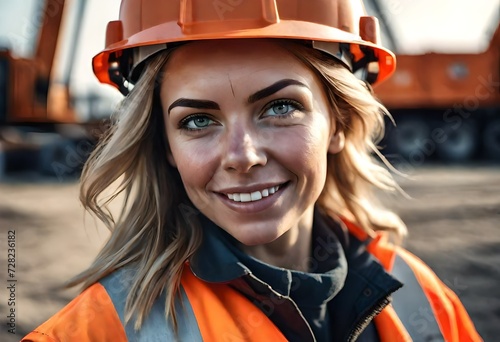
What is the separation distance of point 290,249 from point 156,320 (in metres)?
0.63

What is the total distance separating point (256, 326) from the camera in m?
1.75

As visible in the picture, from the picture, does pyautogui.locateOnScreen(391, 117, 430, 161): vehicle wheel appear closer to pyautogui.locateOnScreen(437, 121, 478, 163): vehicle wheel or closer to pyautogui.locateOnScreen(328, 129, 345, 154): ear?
pyautogui.locateOnScreen(437, 121, 478, 163): vehicle wheel

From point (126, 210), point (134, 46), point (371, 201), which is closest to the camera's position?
point (134, 46)

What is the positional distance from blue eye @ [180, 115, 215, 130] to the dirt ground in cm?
143

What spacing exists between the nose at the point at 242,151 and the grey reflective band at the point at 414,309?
2.60ft

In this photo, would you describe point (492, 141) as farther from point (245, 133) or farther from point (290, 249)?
point (245, 133)

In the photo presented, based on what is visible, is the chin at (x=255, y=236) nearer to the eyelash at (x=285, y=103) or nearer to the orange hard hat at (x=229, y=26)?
the eyelash at (x=285, y=103)

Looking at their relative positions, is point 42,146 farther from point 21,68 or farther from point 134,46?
point 134,46

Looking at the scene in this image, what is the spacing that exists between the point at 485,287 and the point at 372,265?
3.59 meters

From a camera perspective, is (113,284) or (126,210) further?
(126,210)

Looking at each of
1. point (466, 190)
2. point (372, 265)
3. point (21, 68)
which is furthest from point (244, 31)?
point (21, 68)

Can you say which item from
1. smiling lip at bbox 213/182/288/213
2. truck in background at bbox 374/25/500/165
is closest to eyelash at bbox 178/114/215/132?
smiling lip at bbox 213/182/288/213

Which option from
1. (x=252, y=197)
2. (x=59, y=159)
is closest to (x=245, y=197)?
(x=252, y=197)

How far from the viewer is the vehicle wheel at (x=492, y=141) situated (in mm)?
14562
